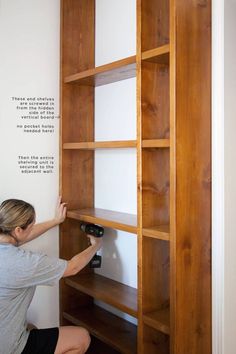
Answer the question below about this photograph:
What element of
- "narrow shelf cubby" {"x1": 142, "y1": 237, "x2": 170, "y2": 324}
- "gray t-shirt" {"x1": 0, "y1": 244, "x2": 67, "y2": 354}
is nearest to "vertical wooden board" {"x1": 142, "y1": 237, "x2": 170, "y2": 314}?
"narrow shelf cubby" {"x1": 142, "y1": 237, "x2": 170, "y2": 324}

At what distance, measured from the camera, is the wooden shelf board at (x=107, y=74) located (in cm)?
243

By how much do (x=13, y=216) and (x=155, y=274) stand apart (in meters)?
0.83

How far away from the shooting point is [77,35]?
9.93 feet

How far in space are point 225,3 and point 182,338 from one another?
171 centimetres

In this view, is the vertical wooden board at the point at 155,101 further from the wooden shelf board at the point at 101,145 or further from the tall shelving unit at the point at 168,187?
the wooden shelf board at the point at 101,145

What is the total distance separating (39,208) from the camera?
2961 mm

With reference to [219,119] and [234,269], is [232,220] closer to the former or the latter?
[234,269]

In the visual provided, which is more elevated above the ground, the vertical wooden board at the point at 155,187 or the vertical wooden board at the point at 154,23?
the vertical wooden board at the point at 154,23

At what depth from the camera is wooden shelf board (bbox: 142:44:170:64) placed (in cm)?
210

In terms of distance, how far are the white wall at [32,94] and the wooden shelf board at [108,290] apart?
0.26 metres

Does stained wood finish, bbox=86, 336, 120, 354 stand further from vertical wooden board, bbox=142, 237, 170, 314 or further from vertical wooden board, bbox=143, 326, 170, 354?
vertical wooden board, bbox=142, 237, 170, 314

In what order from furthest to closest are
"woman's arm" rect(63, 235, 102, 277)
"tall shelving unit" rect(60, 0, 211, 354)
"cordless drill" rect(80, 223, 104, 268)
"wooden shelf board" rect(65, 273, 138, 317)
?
"cordless drill" rect(80, 223, 104, 268), "wooden shelf board" rect(65, 273, 138, 317), "woman's arm" rect(63, 235, 102, 277), "tall shelving unit" rect(60, 0, 211, 354)

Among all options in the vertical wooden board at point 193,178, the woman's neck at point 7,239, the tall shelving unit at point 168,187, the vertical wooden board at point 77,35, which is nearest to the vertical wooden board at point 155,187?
the tall shelving unit at point 168,187

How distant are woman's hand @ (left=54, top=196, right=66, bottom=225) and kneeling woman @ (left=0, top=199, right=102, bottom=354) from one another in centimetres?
58
